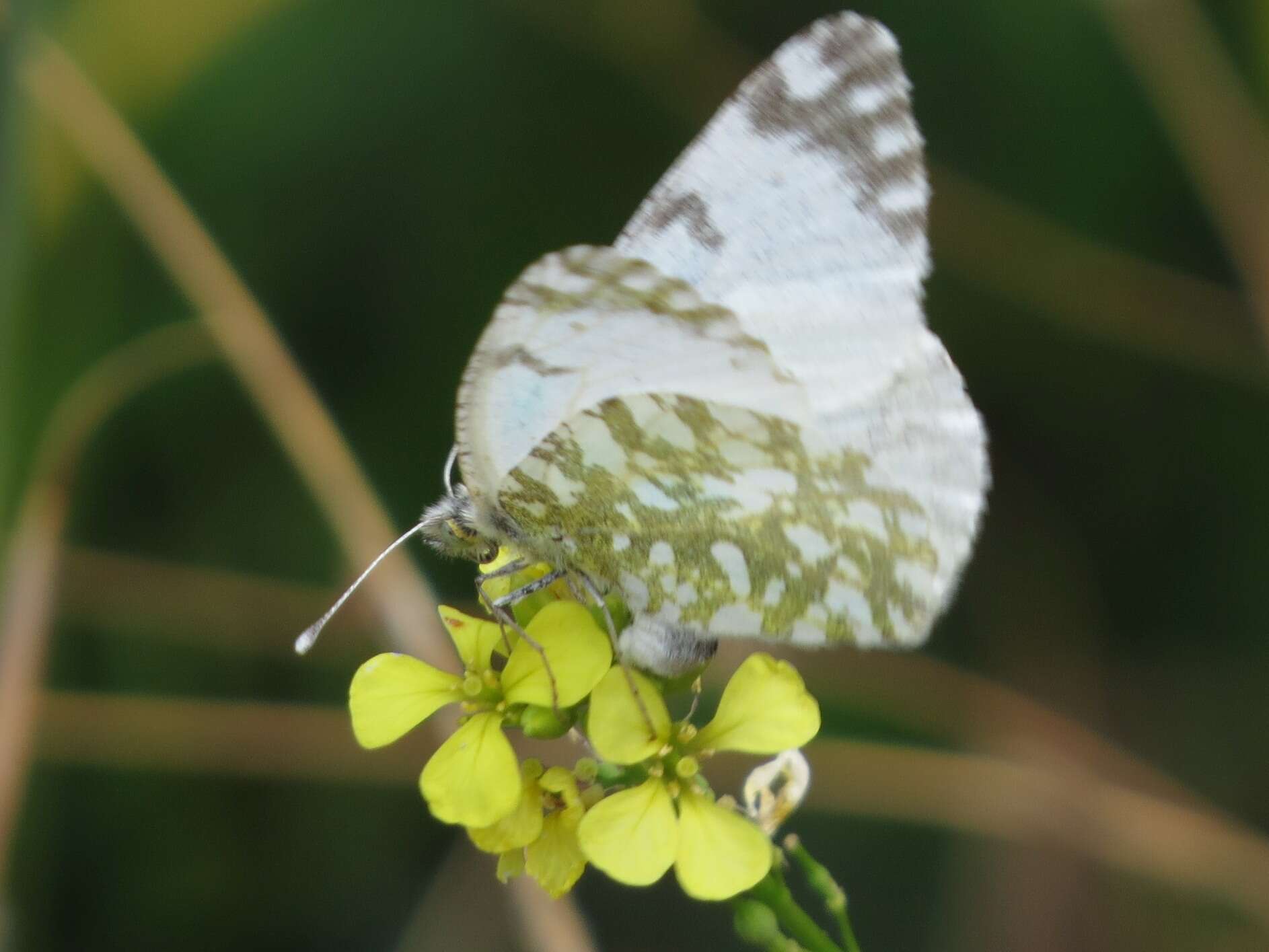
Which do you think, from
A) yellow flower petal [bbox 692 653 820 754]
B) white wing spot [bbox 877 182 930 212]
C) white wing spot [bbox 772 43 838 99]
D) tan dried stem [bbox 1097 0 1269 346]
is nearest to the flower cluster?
yellow flower petal [bbox 692 653 820 754]

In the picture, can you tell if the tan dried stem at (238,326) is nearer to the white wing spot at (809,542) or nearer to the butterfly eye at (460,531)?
the butterfly eye at (460,531)

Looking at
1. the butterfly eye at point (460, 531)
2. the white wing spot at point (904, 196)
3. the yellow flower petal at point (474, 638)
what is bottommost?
the yellow flower petal at point (474, 638)

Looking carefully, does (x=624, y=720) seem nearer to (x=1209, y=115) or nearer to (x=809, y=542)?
(x=809, y=542)

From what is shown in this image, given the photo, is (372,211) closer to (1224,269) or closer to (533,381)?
(533,381)

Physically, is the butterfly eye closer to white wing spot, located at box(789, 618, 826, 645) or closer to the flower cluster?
the flower cluster

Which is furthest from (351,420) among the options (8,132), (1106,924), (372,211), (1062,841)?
(1106,924)

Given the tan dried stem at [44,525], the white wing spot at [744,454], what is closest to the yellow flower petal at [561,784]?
the white wing spot at [744,454]
